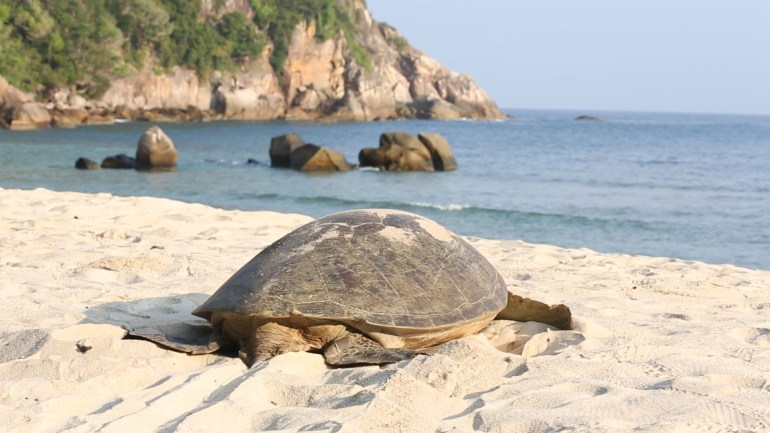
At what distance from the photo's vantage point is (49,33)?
194 feet

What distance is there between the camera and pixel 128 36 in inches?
2655

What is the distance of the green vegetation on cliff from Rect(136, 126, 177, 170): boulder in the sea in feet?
115

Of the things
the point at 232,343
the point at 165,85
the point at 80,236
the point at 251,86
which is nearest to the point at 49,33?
the point at 165,85

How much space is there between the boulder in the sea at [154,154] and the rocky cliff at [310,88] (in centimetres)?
2465

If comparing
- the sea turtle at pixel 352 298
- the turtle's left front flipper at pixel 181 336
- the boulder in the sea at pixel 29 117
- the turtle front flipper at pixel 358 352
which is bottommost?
the boulder in the sea at pixel 29 117

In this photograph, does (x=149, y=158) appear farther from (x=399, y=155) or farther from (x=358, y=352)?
(x=358, y=352)

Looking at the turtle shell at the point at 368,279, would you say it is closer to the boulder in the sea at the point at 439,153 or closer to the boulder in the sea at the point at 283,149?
the boulder in the sea at the point at 439,153

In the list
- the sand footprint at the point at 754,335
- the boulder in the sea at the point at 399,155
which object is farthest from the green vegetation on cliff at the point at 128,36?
the sand footprint at the point at 754,335

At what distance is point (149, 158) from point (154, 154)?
195 mm

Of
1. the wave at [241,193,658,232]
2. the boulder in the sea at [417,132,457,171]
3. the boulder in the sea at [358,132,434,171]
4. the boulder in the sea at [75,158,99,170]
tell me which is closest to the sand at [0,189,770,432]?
the wave at [241,193,658,232]

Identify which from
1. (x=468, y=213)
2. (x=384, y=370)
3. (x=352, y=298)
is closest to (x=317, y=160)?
(x=468, y=213)

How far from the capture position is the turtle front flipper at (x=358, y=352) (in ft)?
14.0

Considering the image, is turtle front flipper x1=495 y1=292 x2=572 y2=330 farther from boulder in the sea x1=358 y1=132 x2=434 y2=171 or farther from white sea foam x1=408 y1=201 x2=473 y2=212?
boulder in the sea x1=358 y1=132 x2=434 y2=171

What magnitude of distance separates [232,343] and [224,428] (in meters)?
1.30
